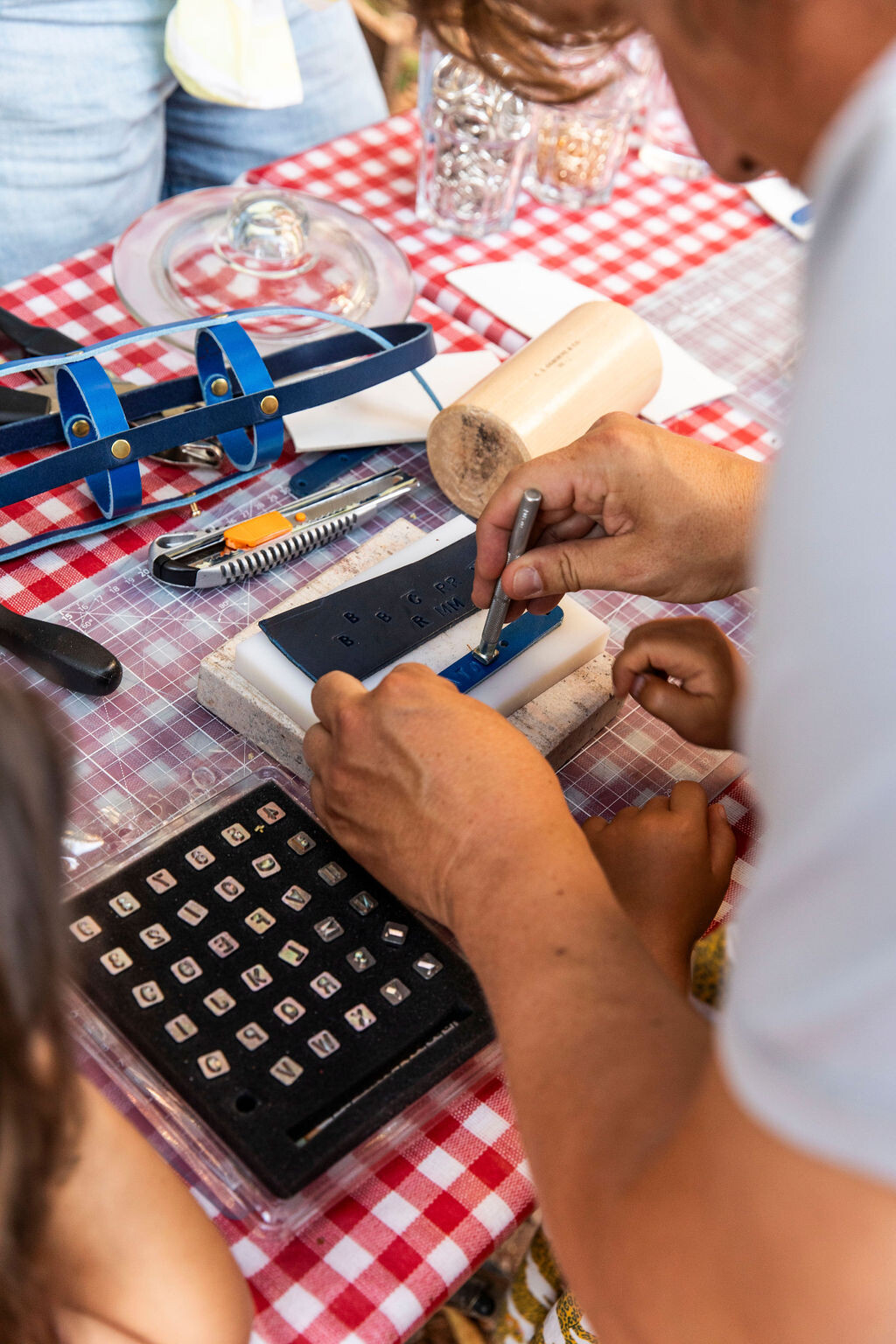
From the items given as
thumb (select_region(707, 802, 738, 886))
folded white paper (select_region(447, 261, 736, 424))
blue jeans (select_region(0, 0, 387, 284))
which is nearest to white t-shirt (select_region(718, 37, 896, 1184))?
thumb (select_region(707, 802, 738, 886))

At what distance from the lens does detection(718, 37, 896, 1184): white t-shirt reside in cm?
34

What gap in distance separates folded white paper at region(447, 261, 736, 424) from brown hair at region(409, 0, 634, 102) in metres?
0.35

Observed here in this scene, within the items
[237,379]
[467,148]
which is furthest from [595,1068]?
[467,148]

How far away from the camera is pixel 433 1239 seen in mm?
627

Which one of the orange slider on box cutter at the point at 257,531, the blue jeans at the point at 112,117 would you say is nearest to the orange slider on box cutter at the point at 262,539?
the orange slider on box cutter at the point at 257,531

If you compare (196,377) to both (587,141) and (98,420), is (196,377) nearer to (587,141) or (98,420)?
(98,420)

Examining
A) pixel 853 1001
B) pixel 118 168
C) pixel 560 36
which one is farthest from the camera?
pixel 118 168

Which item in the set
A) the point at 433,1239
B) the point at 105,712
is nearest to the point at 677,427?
the point at 105,712

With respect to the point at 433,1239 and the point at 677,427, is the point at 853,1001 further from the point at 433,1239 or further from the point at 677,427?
the point at 677,427

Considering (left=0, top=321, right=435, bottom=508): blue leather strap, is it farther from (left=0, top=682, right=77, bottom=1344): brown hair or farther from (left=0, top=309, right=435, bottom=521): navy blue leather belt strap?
(left=0, top=682, right=77, bottom=1344): brown hair

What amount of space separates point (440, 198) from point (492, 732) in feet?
2.86

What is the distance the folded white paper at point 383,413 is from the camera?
3.63 feet

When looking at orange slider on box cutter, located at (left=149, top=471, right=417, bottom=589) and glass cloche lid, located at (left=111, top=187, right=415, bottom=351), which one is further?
glass cloche lid, located at (left=111, top=187, right=415, bottom=351)

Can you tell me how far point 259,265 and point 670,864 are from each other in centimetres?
83
